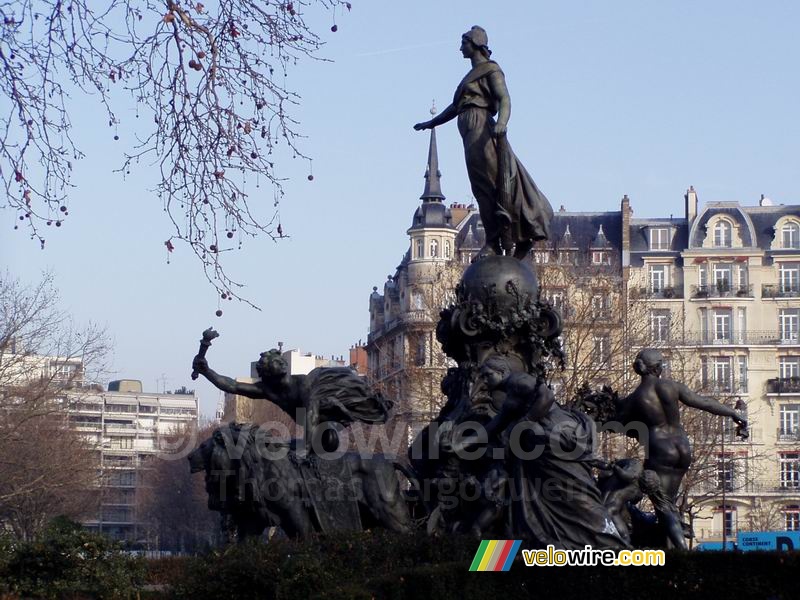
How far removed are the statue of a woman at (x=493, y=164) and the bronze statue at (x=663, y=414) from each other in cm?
195

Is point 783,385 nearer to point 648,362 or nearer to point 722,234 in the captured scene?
point 722,234

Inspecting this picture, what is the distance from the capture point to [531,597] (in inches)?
405

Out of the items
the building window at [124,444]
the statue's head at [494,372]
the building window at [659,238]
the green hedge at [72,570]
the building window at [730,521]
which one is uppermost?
the building window at [659,238]

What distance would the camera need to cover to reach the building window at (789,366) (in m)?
68.1

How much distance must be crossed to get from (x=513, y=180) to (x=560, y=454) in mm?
3499

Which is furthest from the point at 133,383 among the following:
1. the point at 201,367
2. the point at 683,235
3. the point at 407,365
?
the point at 201,367

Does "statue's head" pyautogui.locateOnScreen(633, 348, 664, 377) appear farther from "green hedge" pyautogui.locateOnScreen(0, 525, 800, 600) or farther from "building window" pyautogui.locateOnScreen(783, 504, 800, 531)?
"building window" pyautogui.locateOnScreen(783, 504, 800, 531)

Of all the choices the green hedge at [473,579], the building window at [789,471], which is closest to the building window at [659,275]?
the building window at [789,471]

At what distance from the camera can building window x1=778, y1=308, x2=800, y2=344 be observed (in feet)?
225

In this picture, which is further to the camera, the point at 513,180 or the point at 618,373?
the point at 618,373

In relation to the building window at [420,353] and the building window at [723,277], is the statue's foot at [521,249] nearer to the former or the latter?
the building window at [420,353]

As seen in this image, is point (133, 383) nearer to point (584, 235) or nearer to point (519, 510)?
point (584, 235)

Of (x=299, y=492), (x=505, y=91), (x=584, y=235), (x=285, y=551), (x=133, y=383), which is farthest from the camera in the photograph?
(x=133, y=383)

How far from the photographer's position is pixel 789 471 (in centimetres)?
6319
